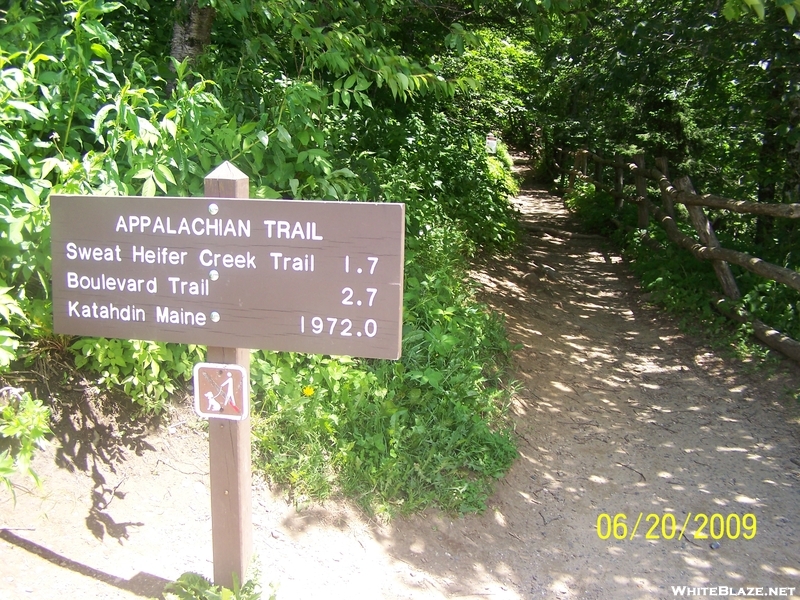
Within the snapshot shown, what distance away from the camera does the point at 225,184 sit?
86.5 inches

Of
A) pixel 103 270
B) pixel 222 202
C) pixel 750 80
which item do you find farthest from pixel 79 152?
pixel 750 80

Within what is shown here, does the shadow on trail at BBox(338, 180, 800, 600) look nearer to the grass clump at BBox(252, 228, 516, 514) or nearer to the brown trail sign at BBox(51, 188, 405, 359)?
the grass clump at BBox(252, 228, 516, 514)

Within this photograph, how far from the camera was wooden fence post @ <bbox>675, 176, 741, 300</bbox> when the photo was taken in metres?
6.75

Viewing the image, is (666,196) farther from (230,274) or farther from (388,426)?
(230,274)

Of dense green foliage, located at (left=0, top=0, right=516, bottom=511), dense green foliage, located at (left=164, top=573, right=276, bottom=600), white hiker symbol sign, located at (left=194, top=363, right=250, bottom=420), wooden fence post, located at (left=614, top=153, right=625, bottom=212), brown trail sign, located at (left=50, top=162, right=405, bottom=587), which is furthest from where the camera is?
wooden fence post, located at (left=614, top=153, right=625, bottom=212)

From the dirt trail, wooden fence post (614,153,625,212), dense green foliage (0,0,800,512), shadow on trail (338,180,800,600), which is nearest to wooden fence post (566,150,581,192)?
wooden fence post (614,153,625,212)

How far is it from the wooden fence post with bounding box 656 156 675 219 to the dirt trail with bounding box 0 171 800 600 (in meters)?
3.79

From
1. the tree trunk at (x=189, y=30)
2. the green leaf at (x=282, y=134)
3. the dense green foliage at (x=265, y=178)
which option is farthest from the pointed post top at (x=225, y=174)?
the tree trunk at (x=189, y=30)

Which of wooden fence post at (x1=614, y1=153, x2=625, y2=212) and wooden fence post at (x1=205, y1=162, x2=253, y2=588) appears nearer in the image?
wooden fence post at (x1=205, y1=162, x2=253, y2=588)

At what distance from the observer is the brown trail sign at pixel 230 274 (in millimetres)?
2125

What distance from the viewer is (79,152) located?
3.59 m
